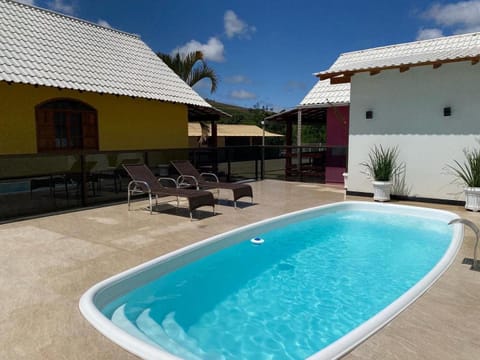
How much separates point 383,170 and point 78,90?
9.34 meters

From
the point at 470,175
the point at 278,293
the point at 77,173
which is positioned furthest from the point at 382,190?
the point at 77,173

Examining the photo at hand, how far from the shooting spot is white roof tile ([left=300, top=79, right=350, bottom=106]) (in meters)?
14.1

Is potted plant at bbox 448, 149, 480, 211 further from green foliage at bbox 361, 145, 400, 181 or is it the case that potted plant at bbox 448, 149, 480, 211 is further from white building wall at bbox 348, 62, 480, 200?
green foliage at bbox 361, 145, 400, 181

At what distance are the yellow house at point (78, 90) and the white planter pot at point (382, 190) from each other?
8457 millimetres

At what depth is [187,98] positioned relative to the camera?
15.9 m

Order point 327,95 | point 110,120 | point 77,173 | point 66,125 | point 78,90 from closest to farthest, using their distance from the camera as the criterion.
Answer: point 77,173 → point 78,90 → point 66,125 → point 110,120 → point 327,95

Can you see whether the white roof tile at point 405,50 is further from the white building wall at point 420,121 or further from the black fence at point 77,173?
the black fence at point 77,173

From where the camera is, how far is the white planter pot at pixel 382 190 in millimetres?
10156

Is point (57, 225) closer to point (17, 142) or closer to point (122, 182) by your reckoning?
point (122, 182)

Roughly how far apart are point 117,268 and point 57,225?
3.21 meters

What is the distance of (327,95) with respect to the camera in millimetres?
14859

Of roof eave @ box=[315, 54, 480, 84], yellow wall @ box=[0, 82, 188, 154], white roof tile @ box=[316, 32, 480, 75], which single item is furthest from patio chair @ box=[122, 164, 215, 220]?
white roof tile @ box=[316, 32, 480, 75]

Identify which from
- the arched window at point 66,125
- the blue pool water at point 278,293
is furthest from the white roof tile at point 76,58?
the blue pool water at point 278,293

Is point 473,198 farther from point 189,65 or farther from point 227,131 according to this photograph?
point 227,131
